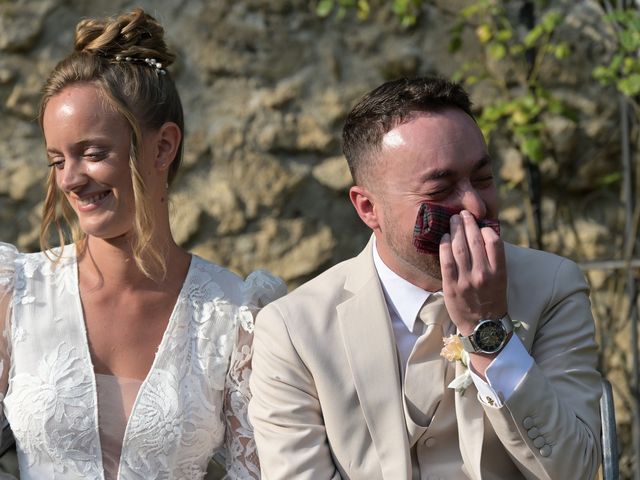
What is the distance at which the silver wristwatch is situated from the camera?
242 centimetres

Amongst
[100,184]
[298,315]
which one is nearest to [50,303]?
[100,184]

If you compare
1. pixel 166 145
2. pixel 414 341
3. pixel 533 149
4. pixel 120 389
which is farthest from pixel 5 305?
pixel 533 149

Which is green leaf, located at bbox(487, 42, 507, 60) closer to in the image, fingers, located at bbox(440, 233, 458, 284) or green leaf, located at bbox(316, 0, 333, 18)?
green leaf, located at bbox(316, 0, 333, 18)

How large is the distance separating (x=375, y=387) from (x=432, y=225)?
447 mm

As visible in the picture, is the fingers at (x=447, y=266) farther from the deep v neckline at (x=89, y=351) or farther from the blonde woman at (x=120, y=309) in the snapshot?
the deep v neckline at (x=89, y=351)

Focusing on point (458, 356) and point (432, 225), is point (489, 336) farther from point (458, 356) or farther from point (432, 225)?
point (432, 225)

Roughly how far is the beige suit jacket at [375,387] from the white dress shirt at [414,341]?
0.12 feet

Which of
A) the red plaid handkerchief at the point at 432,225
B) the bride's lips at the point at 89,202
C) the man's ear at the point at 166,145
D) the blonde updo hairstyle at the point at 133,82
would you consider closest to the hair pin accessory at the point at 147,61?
the blonde updo hairstyle at the point at 133,82

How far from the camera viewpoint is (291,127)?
4.29m

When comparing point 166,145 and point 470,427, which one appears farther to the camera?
point 166,145

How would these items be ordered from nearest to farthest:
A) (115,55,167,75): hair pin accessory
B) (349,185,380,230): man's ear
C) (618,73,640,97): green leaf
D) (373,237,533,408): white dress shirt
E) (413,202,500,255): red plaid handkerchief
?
(373,237,533,408): white dress shirt → (413,202,500,255): red plaid handkerchief → (349,185,380,230): man's ear → (115,55,167,75): hair pin accessory → (618,73,640,97): green leaf

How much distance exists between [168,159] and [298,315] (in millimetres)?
704

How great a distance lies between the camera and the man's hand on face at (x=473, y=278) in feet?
7.91

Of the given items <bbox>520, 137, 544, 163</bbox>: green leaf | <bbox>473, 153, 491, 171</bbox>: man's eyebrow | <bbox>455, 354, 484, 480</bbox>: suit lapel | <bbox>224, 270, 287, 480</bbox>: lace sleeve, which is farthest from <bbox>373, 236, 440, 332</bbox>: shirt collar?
<bbox>520, 137, 544, 163</bbox>: green leaf
